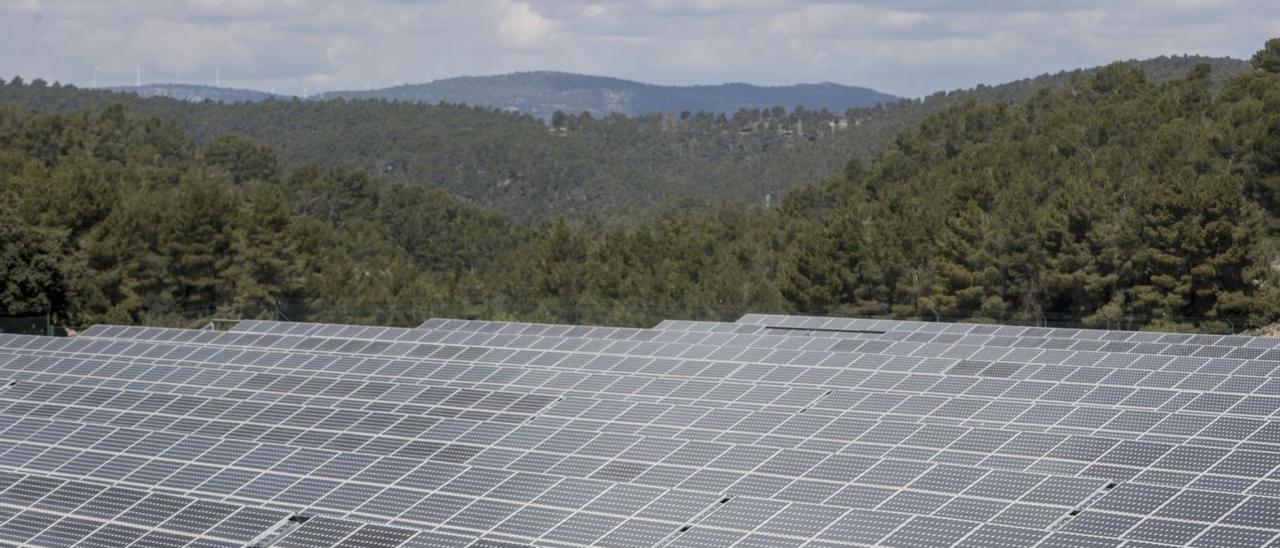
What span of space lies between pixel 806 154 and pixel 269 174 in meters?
87.0

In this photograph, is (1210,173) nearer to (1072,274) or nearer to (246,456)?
(1072,274)

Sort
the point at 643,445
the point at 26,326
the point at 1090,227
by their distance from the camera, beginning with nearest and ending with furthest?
the point at 643,445 → the point at 26,326 → the point at 1090,227

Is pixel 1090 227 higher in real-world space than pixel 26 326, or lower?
higher

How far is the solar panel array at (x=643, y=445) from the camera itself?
66.9ft

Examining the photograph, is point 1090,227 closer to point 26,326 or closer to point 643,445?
point 26,326

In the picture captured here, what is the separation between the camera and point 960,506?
808 inches

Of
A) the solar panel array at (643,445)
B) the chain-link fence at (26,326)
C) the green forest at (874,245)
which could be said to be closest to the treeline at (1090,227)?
the green forest at (874,245)

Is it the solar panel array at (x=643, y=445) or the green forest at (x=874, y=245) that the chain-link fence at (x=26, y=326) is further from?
the solar panel array at (x=643, y=445)

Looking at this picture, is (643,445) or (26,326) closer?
(643,445)

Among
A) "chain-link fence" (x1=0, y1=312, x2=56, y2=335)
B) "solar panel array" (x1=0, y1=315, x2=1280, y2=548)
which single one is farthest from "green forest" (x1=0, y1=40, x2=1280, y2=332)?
"solar panel array" (x1=0, y1=315, x2=1280, y2=548)

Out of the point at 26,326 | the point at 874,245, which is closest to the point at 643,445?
the point at 26,326

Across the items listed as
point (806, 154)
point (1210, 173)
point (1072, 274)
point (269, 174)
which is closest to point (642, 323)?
point (1072, 274)

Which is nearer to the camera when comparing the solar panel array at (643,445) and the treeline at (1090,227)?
the solar panel array at (643,445)

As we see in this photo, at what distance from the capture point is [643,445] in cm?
2439
